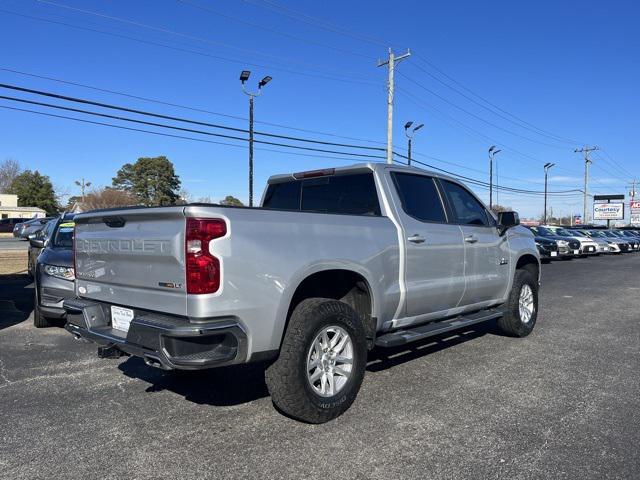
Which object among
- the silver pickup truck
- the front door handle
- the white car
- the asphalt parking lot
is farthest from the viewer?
the white car

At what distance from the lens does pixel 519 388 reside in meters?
4.67

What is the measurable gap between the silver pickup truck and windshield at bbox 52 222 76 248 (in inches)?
165

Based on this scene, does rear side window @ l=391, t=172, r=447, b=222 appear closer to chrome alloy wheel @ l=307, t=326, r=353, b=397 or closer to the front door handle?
the front door handle

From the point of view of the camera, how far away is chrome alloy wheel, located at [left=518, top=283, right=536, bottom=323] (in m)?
6.74

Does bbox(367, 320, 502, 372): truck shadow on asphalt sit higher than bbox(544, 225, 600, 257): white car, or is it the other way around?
bbox(544, 225, 600, 257): white car

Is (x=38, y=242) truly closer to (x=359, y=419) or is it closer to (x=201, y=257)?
(x=201, y=257)

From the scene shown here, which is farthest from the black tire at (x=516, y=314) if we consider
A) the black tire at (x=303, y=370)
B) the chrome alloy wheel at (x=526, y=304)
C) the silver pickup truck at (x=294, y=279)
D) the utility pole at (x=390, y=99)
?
the utility pole at (x=390, y=99)

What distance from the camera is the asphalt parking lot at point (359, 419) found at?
3199 millimetres

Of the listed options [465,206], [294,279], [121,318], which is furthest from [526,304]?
[121,318]

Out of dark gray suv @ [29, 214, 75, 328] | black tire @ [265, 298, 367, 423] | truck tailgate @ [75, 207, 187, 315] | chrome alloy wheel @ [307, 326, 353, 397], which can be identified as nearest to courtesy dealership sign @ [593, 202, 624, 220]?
dark gray suv @ [29, 214, 75, 328]

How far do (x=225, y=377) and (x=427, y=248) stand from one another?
7.65 ft

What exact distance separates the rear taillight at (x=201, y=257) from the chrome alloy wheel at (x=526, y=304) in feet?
15.5

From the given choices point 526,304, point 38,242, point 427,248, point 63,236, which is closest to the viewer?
point 427,248

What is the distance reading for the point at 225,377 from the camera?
5.09m
